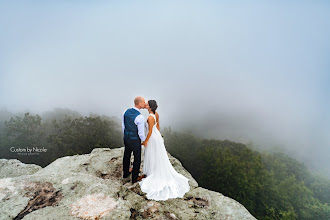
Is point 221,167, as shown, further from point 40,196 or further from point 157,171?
point 40,196

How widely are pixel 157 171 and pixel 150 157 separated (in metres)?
0.52

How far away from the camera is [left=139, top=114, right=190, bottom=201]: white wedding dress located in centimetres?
609

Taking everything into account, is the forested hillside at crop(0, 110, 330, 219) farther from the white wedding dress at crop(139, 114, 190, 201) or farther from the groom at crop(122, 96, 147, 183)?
the groom at crop(122, 96, 147, 183)

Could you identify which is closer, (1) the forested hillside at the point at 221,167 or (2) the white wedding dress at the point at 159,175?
(2) the white wedding dress at the point at 159,175

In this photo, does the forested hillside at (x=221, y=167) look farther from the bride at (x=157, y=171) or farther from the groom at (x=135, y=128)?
the groom at (x=135, y=128)

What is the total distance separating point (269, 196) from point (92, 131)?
4373 centimetres

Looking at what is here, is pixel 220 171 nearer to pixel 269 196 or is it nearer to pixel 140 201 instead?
pixel 269 196

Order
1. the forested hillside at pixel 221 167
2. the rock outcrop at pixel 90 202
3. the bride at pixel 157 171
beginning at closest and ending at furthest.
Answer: the rock outcrop at pixel 90 202, the bride at pixel 157 171, the forested hillside at pixel 221 167

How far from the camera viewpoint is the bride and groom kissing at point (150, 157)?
606 centimetres

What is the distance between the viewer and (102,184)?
17.5 feet

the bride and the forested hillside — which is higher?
the bride

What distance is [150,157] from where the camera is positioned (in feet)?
22.1

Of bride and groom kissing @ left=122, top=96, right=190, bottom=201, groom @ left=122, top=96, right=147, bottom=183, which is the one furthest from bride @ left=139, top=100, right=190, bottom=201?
groom @ left=122, top=96, right=147, bottom=183

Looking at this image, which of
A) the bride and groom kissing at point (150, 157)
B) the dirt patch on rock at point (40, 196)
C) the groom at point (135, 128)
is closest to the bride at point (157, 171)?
the bride and groom kissing at point (150, 157)
